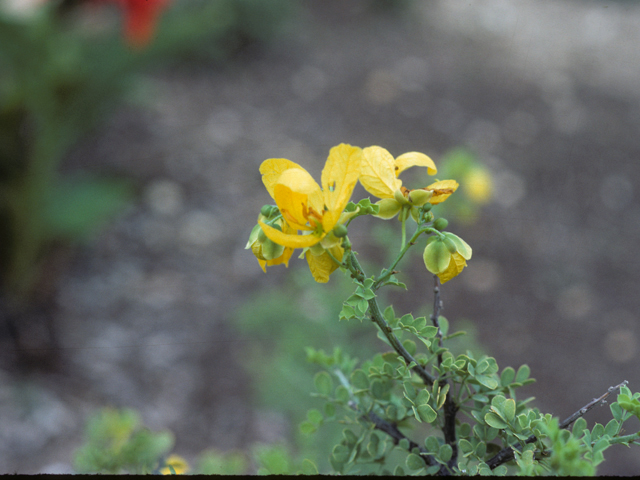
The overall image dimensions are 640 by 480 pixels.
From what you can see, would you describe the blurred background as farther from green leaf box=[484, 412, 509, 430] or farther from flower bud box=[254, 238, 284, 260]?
flower bud box=[254, 238, 284, 260]

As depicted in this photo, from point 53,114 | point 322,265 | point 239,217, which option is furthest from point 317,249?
point 239,217

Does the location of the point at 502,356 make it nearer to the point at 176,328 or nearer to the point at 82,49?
the point at 176,328

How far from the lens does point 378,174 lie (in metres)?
0.32

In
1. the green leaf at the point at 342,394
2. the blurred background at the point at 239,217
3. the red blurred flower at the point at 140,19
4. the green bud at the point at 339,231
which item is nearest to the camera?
the green bud at the point at 339,231

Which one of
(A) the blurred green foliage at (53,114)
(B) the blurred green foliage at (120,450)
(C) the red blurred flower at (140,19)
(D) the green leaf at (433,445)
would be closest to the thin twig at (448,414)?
(D) the green leaf at (433,445)

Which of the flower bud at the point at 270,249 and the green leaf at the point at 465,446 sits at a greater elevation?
the flower bud at the point at 270,249

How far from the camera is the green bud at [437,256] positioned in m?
0.31

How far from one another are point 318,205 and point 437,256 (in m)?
0.08

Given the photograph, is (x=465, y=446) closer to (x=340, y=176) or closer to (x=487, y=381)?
(x=487, y=381)

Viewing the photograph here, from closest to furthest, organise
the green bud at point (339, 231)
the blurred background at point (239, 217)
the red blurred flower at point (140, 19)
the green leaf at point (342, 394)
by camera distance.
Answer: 1. the green bud at point (339, 231)
2. the green leaf at point (342, 394)
3. the blurred background at point (239, 217)
4. the red blurred flower at point (140, 19)

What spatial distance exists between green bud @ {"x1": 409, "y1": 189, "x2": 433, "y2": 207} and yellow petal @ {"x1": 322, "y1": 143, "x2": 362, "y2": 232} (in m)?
0.04

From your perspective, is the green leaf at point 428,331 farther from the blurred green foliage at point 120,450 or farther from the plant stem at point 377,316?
the blurred green foliage at point 120,450

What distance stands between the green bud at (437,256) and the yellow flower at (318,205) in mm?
59

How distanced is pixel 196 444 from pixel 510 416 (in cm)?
120
